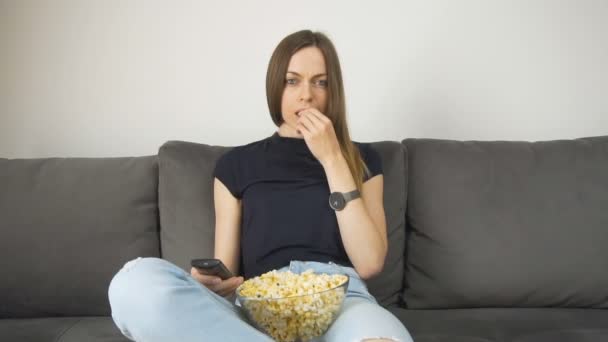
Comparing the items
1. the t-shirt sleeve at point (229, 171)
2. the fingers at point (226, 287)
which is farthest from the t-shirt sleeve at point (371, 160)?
the fingers at point (226, 287)

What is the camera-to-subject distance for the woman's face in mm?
1615

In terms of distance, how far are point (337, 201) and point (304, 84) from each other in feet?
1.19

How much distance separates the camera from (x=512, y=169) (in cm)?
182

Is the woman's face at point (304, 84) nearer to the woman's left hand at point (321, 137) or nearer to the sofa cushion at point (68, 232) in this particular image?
the woman's left hand at point (321, 137)

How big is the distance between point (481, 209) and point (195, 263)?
3.03 feet

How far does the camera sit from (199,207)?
1.77m

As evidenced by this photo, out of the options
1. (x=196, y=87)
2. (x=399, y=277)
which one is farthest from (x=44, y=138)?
(x=399, y=277)

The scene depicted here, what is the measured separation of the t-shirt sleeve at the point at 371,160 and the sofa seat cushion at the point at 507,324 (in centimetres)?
41

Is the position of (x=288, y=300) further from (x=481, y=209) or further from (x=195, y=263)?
(x=481, y=209)

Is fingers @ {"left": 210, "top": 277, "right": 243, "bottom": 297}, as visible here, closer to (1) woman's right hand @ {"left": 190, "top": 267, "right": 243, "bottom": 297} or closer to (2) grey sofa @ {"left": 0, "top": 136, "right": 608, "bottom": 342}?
(1) woman's right hand @ {"left": 190, "top": 267, "right": 243, "bottom": 297}

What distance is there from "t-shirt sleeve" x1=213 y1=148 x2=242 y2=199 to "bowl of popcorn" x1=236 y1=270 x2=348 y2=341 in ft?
1.93

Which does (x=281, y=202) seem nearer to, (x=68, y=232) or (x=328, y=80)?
(x=328, y=80)

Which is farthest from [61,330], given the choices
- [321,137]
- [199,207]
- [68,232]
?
[321,137]

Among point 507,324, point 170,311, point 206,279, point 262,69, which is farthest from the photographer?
point 262,69
